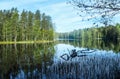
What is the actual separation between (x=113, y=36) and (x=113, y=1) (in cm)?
12545

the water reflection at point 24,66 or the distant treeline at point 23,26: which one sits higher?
the distant treeline at point 23,26

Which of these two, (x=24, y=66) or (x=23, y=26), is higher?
(x=23, y=26)

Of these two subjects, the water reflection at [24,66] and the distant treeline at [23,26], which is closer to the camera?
the water reflection at [24,66]

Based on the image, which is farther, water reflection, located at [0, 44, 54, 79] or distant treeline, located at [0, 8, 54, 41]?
distant treeline, located at [0, 8, 54, 41]

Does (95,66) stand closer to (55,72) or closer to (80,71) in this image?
(80,71)

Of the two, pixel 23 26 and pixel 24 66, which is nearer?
pixel 24 66

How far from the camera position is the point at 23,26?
110 metres

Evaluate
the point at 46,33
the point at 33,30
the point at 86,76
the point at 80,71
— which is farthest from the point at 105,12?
the point at 46,33

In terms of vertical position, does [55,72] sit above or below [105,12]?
below

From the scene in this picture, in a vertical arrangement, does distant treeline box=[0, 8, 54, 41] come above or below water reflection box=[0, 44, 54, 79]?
above

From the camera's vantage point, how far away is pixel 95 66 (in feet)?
65.4

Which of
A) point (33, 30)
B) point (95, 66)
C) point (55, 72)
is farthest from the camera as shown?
point (33, 30)

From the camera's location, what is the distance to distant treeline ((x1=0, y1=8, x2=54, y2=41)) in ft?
334

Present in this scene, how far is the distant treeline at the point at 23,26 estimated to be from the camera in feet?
334
